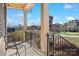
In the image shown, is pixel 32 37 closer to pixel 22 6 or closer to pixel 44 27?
pixel 44 27

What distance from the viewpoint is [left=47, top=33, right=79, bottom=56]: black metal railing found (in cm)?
415

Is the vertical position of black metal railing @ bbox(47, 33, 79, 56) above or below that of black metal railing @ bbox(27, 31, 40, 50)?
below

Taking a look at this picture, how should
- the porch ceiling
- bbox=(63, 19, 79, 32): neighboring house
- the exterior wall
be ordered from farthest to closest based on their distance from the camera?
the exterior wall < bbox=(63, 19, 79, 32): neighboring house < the porch ceiling

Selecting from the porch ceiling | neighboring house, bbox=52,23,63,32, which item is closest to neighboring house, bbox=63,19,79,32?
neighboring house, bbox=52,23,63,32

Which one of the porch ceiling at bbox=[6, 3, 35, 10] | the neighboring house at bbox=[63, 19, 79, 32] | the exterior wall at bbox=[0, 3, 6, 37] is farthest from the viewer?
the exterior wall at bbox=[0, 3, 6, 37]

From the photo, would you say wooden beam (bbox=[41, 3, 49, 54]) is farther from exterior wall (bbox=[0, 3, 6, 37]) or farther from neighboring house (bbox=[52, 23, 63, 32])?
exterior wall (bbox=[0, 3, 6, 37])

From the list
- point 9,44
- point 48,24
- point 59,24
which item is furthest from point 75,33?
point 9,44

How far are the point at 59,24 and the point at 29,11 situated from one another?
2.36 ft

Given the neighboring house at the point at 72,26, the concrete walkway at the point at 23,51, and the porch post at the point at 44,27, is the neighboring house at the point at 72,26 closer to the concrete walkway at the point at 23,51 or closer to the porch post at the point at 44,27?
the porch post at the point at 44,27

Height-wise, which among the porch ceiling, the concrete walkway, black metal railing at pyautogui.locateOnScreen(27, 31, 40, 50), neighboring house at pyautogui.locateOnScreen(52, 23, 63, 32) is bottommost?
the concrete walkway

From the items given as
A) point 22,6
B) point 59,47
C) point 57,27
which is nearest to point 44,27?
point 57,27

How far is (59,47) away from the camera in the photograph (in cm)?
427

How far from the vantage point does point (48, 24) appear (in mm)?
4320

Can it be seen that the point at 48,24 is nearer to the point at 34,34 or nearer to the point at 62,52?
the point at 34,34
